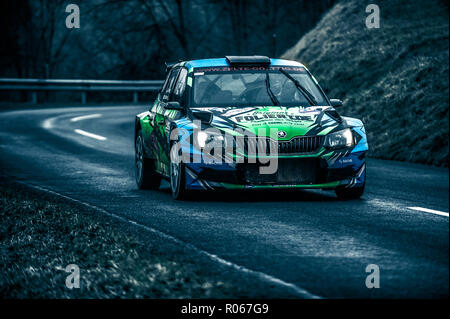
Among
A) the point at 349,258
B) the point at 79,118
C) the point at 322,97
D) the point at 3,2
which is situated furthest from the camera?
the point at 3,2

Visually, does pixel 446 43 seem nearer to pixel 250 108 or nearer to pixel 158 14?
pixel 250 108

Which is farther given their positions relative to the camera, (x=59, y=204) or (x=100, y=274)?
(x=59, y=204)

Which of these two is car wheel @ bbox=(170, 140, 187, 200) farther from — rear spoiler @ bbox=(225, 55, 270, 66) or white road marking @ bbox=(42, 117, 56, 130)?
white road marking @ bbox=(42, 117, 56, 130)

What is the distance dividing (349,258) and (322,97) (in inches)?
188

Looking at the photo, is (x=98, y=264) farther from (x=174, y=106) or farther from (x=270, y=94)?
(x=270, y=94)

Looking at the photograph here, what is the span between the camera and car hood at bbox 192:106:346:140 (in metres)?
10.2

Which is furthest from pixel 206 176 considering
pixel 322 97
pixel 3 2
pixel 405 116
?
pixel 3 2

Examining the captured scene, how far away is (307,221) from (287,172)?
3.80 ft

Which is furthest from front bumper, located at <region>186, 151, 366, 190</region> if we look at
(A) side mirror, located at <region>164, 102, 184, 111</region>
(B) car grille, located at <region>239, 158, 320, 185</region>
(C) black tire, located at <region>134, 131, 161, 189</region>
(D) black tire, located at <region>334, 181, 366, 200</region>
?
(C) black tire, located at <region>134, 131, 161, 189</region>

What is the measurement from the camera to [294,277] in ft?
21.3

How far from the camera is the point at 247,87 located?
11.4 meters

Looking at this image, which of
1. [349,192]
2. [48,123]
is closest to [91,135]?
[48,123]

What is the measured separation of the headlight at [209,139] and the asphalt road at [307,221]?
0.69 meters

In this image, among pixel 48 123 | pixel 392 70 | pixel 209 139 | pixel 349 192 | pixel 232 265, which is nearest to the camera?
pixel 232 265
